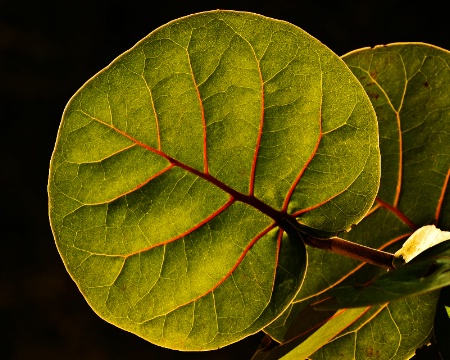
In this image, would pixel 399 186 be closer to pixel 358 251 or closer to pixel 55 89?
pixel 358 251

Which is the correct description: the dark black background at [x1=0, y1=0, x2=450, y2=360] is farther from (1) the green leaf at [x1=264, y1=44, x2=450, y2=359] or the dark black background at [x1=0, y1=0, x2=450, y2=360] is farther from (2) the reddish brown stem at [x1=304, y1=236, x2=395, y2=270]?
(2) the reddish brown stem at [x1=304, y1=236, x2=395, y2=270]

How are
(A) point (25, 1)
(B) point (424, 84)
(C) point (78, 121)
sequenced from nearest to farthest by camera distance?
1. (C) point (78, 121)
2. (B) point (424, 84)
3. (A) point (25, 1)

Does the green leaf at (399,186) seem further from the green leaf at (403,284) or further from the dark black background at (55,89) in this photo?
the dark black background at (55,89)

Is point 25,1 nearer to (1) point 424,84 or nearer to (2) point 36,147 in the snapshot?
(2) point 36,147

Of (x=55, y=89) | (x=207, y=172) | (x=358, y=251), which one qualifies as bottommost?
(x=358, y=251)

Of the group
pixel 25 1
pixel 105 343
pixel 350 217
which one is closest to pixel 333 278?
pixel 350 217

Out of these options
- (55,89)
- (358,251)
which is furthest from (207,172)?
(55,89)

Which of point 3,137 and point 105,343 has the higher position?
point 3,137
